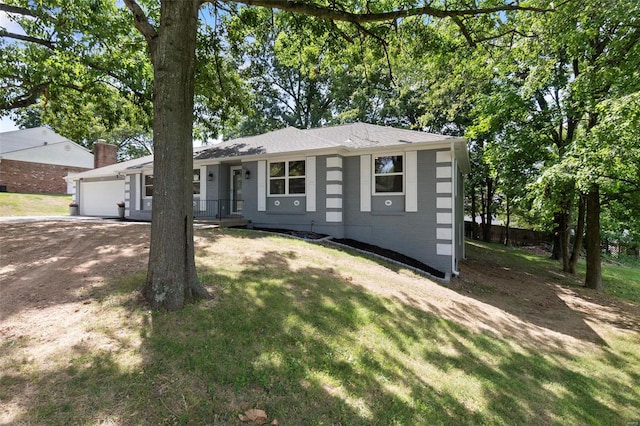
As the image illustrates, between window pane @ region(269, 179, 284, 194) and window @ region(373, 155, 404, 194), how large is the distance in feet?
11.1

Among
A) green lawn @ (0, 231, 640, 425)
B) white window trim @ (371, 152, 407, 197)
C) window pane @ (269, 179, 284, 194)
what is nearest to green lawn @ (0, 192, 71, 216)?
window pane @ (269, 179, 284, 194)

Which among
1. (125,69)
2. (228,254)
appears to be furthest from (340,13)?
(125,69)

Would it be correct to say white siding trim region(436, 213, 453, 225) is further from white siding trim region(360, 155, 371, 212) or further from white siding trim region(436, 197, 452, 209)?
white siding trim region(360, 155, 371, 212)

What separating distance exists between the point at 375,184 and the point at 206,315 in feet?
24.4

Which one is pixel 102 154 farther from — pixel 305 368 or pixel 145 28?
pixel 305 368

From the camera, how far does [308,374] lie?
10.5ft

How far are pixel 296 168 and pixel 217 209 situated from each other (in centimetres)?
388

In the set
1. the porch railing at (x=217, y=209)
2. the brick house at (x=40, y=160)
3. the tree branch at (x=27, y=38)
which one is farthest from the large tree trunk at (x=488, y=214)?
the brick house at (x=40, y=160)

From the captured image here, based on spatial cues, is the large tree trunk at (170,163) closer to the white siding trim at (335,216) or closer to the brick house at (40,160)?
the white siding trim at (335,216)

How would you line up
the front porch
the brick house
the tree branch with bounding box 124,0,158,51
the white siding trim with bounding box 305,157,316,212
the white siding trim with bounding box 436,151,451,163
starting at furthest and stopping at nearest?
1. the brick house
2. the front porch
3. the white siding trim with bounding box 305,157,316,212
4. the white siding trim with bounding box 436,151,451,163
5. the tree branch with bounding box 124,0,158,51

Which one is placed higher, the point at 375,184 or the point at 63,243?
the point at 375,184

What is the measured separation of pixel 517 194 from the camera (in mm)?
12250

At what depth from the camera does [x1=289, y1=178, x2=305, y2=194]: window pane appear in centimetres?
1109

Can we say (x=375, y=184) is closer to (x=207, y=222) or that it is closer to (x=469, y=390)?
(x=207, y=222)
